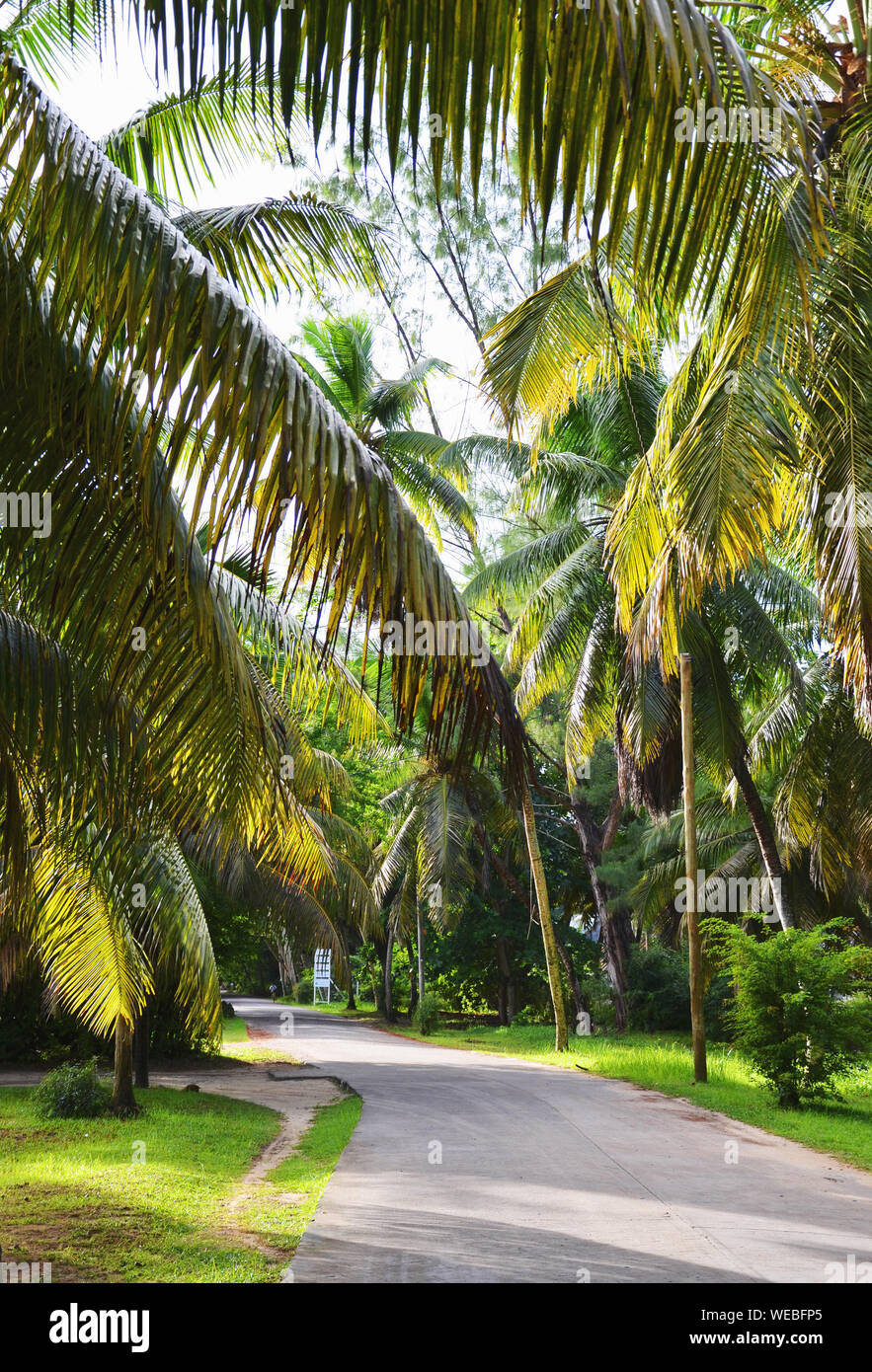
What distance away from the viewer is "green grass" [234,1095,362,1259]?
6.95 m

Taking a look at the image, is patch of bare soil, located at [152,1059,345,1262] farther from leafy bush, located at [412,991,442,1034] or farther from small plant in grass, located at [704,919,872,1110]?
leafy bush, located at [412,991,442,1034]

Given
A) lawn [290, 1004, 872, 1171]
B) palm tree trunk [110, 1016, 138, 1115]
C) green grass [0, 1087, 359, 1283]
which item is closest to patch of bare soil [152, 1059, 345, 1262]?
green grass [0, 1087, 359, 1283]

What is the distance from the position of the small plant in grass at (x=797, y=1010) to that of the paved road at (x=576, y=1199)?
38.8 inches

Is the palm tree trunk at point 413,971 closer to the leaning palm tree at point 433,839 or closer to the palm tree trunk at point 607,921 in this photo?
the leaning palm tree at point 433,839

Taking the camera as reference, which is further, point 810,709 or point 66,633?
point 810,709

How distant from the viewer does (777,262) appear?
14.2 feet

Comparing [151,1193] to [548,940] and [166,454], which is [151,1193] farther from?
[548,940]

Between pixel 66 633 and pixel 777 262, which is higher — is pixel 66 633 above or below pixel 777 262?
below

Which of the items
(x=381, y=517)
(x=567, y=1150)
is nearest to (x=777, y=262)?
(x=381, y=517)

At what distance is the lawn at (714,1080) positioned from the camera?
11.2 m

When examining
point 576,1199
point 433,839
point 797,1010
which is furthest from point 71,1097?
point 433,839

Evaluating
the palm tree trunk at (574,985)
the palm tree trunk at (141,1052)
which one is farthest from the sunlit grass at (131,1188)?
the palm tree trunk at (574,985)
